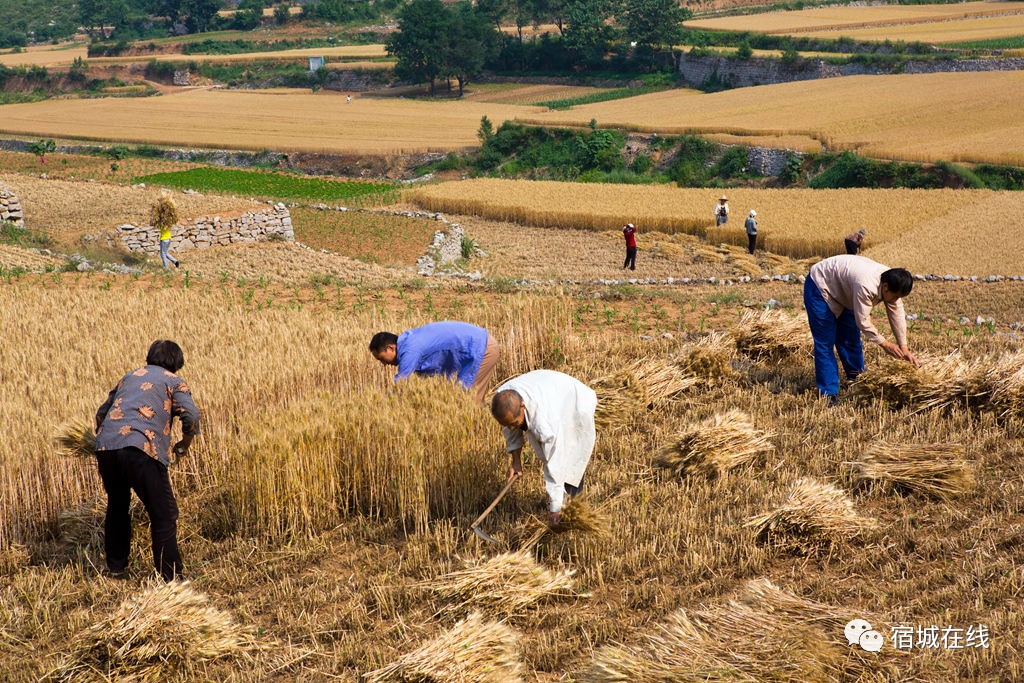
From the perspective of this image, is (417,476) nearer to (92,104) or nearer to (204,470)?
(204,470)

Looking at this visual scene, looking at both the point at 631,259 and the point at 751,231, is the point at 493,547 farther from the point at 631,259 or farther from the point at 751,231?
the point at 751,231

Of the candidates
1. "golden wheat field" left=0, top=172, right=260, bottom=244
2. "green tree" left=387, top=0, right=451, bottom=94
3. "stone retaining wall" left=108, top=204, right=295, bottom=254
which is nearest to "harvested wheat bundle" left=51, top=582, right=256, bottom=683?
"stone retaining wall" left=108, top=204, right=295, bottom=254

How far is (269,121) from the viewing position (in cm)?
6962

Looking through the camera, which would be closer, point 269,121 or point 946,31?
point 946,31

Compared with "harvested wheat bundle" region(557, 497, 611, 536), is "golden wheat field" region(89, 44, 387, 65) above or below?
above

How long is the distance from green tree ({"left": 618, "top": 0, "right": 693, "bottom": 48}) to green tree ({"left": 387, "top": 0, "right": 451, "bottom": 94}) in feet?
49.2

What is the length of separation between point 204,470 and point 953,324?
10621mm

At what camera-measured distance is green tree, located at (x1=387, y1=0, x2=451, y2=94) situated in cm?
7881

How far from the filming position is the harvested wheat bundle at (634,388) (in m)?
8.88

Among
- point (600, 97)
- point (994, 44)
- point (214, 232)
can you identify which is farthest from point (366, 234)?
point (994, 44)

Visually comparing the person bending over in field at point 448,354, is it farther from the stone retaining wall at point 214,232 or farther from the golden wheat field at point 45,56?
the golden wheat field at point 45,56

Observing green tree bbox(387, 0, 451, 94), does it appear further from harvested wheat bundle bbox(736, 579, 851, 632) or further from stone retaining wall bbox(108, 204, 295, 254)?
harvested wheat bundle bbox(736, 579, 851, 632)

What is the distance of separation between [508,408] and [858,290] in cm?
418

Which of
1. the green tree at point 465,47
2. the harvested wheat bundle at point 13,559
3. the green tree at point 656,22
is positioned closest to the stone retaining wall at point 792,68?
the green tree at point 656,22
